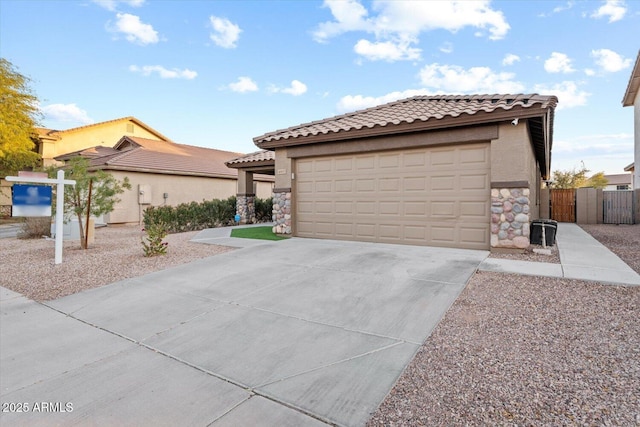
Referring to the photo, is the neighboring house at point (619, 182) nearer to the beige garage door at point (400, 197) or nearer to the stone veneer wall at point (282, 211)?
the beige garage door at point (400, 197)

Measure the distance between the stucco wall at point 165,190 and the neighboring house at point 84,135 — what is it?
35.0 feet

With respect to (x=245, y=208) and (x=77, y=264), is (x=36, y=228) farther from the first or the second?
(x=245, y=208)

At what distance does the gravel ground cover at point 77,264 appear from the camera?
229 inches

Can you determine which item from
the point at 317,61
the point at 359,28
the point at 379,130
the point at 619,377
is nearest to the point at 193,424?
the point at 619,377

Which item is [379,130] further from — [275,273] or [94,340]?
[94,340]

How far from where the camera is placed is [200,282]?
573 cm

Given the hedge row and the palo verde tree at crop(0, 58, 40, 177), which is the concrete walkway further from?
the palo verde tree at crop(0, 58, 40, 177)

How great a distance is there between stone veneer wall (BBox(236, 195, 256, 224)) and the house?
18.2 ft

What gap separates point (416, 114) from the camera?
8.56 metres

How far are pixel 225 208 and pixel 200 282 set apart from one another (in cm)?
1089

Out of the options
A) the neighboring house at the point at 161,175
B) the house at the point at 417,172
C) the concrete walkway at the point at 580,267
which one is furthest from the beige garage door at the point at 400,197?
the neighboring house at the point at 161,175

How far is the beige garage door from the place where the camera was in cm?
782

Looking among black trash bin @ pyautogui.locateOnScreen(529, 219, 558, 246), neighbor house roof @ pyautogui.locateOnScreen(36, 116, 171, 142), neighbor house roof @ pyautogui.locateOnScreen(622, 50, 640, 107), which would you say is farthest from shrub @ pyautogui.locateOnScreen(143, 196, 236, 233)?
neighbor house roof @ pyautogui.locateOnScreen(622, 50, 640, 107)

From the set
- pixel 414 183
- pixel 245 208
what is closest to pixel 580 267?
pixel 414 183
